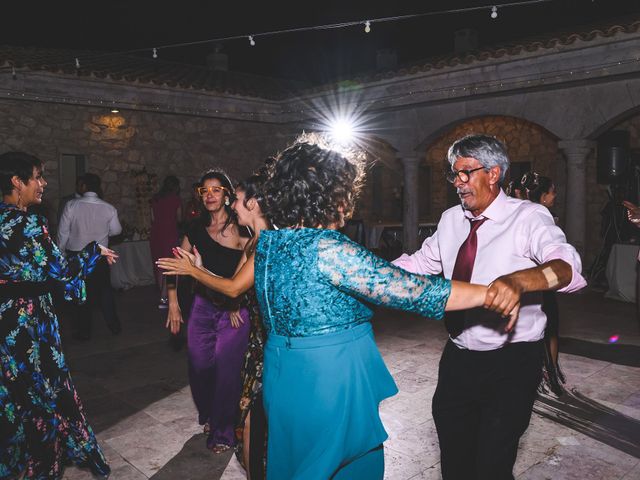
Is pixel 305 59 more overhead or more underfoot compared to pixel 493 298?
more overhead

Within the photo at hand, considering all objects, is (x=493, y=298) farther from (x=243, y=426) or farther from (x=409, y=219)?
(x=409, y=219)

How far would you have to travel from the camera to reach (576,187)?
Result: 360 inches

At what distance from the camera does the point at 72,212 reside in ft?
20.2

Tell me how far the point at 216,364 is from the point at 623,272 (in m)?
6.74

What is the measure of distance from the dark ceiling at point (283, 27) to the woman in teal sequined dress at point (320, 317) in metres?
18.4

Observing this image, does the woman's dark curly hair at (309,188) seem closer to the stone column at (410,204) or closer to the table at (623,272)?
the table at (623,272)

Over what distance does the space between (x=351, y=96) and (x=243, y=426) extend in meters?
9.82

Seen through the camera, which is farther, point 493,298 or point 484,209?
point 484,209

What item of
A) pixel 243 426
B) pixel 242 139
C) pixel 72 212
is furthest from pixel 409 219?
pixel 243 426

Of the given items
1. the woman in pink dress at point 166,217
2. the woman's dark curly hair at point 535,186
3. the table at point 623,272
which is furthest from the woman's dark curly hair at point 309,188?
the table at point 623,272

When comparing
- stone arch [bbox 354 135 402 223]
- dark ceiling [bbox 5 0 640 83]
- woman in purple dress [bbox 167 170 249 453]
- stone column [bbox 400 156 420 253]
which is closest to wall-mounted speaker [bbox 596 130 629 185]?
stone column [bbox 400 156 420 253]

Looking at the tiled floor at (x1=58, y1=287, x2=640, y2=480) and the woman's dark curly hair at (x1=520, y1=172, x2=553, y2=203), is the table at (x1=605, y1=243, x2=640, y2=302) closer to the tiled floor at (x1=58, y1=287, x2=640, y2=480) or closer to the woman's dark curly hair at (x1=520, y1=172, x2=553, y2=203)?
the tiled floor at (x1=58, y1=287, x2=640, y2=480)

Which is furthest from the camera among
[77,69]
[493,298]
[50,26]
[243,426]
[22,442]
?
[50,26]

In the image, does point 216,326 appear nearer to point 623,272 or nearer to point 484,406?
point 484,406
